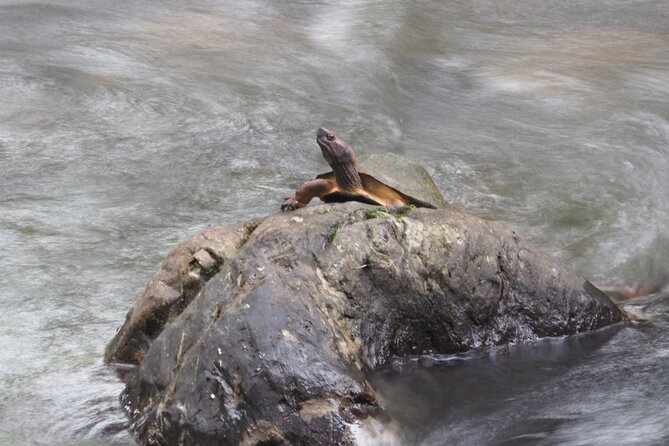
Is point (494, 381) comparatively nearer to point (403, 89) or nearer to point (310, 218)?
point (310, 218)

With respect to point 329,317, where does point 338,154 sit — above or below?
above

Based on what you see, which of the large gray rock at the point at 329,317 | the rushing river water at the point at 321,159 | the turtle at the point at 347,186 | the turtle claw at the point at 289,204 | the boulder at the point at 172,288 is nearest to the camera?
the large gray rock at the point at 329,317

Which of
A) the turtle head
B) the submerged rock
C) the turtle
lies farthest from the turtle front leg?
the submerged rock

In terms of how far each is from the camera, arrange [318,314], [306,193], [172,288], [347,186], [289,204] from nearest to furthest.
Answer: [318,314] < [172,288] < [289,204] < [306,193] < [347,186]

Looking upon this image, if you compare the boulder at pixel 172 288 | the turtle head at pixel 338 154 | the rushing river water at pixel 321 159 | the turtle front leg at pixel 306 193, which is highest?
the turtle head at pixel 338 154

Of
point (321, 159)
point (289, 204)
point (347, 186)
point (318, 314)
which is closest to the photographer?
point (318, 314)

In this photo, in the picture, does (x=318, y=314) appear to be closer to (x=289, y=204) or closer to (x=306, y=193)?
(x=289, y=204)

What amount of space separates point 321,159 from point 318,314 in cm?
380

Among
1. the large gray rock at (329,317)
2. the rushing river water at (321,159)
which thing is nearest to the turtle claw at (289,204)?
the large gray rock at (329,317)

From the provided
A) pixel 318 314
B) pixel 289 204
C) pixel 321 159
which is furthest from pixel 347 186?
pixel 321 159

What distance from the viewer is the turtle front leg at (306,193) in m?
4.69

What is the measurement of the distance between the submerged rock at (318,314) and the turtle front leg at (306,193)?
22 cm

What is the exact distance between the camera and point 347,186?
4988mm

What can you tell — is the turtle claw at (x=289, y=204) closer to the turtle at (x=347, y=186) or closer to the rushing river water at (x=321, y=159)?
the turtle at (x=347, y=186)
